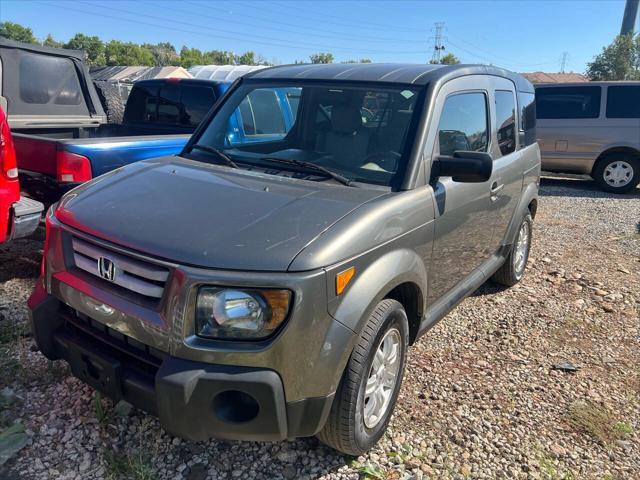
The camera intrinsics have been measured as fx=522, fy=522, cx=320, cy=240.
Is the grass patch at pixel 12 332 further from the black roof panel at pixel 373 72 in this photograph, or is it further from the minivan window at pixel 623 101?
the minivan window at pixel 623 101

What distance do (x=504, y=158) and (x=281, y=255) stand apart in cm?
273

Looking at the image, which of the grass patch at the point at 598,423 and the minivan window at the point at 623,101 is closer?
the grass patch at the point at 598,423

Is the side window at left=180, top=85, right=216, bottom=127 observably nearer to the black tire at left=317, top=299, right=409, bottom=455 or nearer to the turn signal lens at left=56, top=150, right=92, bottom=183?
the turn signal lens at left=56, top=150, right=92, bottom=183

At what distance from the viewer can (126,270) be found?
2.25m

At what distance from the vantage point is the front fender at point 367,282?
2217mm

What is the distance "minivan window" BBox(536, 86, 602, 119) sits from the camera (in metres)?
10.2

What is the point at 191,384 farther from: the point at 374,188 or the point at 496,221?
the point at 496,221

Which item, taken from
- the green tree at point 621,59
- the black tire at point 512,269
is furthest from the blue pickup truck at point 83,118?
A: the green tree at point 621,59

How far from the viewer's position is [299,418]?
2.19 meters

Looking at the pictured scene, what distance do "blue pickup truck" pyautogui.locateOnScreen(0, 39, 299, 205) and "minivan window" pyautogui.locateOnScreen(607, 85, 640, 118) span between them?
7785mm

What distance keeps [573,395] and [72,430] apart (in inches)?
120

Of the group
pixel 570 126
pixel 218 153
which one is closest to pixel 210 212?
pixel 218 153

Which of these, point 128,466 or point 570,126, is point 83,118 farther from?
point 570,126

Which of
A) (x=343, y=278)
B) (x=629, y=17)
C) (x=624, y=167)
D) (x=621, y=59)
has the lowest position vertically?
(x=624, y=167)
